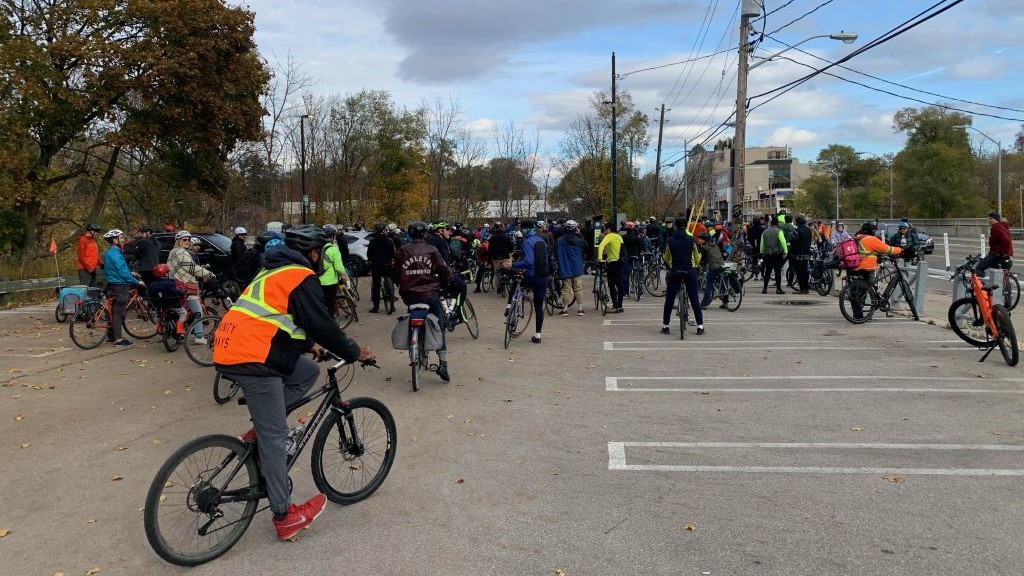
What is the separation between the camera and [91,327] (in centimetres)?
1116

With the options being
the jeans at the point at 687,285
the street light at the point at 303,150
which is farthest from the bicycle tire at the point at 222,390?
the street light at the point at 303,150

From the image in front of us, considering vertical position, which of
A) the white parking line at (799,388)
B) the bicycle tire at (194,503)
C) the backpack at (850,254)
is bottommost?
the white parking line at (799,388)

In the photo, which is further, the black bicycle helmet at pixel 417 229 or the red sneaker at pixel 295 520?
the black bicycle helmet at pixel 417 229

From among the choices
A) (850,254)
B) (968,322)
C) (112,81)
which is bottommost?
(968,322)

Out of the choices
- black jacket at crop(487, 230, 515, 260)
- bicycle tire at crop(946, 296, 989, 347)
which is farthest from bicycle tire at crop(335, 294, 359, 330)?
bicycle tire at crop(946, 296, 989, 347)

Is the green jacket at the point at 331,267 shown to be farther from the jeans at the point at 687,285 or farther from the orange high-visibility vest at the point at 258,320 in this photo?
the orange high-visibility vest at the point at 258,320

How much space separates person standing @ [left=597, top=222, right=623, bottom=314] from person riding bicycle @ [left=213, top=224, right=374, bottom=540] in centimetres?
1088

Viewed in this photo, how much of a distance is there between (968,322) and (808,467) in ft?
19.4

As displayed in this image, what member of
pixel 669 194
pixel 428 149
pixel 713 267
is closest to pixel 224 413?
pixel 713 267

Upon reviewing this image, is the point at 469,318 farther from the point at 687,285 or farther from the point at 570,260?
the point at 687,285

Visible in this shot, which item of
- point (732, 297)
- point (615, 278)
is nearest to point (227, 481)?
point (615, 278)

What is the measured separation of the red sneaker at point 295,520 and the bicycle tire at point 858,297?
10.6 metres

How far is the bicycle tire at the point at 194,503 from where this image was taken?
3707 mm

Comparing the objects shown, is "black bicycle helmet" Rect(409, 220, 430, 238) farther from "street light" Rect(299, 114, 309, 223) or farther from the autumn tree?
"street light" Rect(299, 114, 309, 223)
